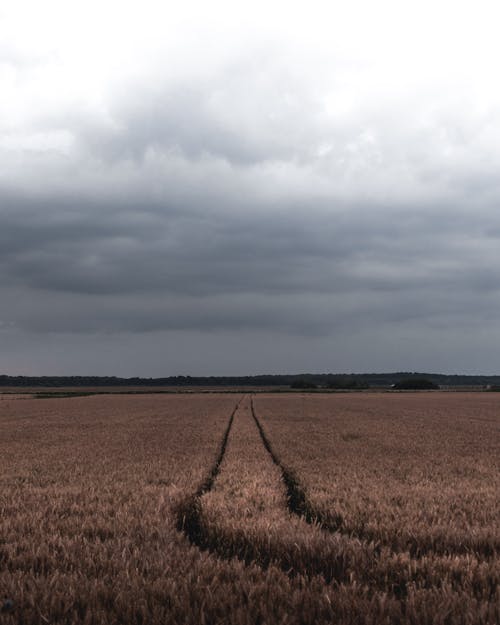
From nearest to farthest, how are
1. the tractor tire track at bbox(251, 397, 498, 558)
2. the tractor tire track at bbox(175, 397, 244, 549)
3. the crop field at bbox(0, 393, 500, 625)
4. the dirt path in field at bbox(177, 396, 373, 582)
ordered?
the crop field at bbox(0, 393, 500, 625) → the dirt path in field at bbox(177, 396, 373, 582) → the tractor tire track at bbox(251, 397, 498, 558) → the tractor tire track at bbox(175, 397, 244, 549)

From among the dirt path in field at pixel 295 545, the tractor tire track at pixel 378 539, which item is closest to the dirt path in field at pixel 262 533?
the dirt path in field at pixel 295 545

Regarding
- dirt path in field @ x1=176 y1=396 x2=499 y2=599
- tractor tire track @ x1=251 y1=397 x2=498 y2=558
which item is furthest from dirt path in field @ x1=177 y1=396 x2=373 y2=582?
tractor tire track @ x1=251 y1=397 x2=498 y2=558

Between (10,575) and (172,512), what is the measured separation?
3.35m

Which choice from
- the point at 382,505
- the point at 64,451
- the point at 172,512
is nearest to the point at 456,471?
the point at 382,505

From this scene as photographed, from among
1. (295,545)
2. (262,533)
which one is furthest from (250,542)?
(295,545)

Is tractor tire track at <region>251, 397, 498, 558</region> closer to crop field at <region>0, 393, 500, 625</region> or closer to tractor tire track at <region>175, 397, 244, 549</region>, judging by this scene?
crop field at <region>0, 393, 500, 625</region>

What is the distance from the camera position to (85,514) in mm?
7910

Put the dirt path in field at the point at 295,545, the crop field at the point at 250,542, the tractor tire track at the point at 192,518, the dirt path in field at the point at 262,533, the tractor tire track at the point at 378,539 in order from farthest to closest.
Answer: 1. the tractor tire track at the point at 192,518
2. the tractor tire track at the point at 378,539
3. the dirt path in field at the point at 262,533
4. the dirt path in field at the point at 295,545
5. the crop field at the point at 250,542

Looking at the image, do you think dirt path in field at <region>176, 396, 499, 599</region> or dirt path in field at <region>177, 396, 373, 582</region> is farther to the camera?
dirt path in field at <region>177, 396, 373, 582</region>

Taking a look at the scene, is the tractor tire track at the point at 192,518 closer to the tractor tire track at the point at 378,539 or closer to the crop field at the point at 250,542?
the crop field at the point at 250,542

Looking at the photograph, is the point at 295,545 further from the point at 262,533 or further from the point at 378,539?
the point at 378,539

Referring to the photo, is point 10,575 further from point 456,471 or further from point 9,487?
point 456,471

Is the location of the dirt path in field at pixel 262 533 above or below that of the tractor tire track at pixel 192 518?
above

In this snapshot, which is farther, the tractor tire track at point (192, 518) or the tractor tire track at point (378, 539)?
the tractor tire track at point (192, 518)
